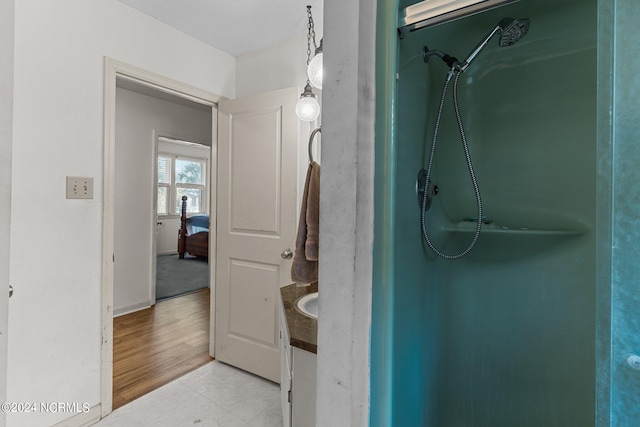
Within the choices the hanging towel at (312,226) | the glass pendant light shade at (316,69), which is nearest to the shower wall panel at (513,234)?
the hanging towel at (312,226)

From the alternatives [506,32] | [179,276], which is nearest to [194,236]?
[179,276]

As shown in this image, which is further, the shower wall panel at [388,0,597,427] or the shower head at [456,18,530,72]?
the shower wall panel at [388,0,597,427]

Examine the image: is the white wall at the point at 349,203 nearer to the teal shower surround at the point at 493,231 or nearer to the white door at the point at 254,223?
the teal shower surround at the point at 493,231

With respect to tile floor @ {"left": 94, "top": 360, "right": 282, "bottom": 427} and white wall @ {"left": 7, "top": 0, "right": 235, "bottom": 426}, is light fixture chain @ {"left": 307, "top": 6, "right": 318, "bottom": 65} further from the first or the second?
tile floor @ {"left": 94, "top": 360, "right": 282, "bottom": 427}

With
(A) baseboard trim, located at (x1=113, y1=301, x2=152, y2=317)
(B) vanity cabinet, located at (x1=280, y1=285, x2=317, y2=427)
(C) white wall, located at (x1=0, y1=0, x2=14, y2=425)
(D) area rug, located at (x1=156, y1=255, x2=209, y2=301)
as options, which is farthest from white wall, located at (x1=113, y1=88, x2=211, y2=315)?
(B) vanity cabinet, located at (x1=280, y1=285, x2=317, y2=427)

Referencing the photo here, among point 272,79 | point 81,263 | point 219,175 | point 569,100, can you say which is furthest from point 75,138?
point 569,100

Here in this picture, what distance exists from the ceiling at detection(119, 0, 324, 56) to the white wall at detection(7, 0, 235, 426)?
0.23 metres

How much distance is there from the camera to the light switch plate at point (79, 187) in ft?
5.15

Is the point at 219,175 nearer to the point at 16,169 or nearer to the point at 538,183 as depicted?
the point at 16,169

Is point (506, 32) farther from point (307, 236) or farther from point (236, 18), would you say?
point (236, 18)

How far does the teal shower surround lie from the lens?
2.44 feet

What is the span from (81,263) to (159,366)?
0.97 meters

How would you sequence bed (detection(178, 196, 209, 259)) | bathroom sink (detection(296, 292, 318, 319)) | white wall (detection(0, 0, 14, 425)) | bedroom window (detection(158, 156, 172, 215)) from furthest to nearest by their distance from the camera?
1. bedroom window (detection(158, 156, 172, 215))
2. bed (detection(178, 196, 209, 259))
3. bathroom sink (detection(296, 292, 318, 319))
4. white wall (detection(0, 0, 14, 425))

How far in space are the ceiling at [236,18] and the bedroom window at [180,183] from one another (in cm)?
493
